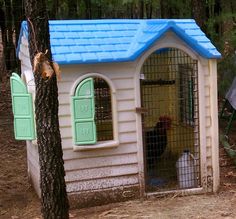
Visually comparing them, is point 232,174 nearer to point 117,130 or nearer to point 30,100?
point 117,130

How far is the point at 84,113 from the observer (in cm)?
506

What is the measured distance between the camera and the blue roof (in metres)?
5.11

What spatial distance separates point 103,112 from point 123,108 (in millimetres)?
401

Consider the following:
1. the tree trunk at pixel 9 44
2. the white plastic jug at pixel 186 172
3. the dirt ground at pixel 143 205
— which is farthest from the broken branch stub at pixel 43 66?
the tree trunk at pixel 9 44

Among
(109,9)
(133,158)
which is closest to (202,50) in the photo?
(133,158)

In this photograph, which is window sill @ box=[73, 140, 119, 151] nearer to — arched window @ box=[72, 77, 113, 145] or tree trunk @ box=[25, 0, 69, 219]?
arched window @ box=[72, 77, 113, 145]

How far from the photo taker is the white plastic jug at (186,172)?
18.7 ft

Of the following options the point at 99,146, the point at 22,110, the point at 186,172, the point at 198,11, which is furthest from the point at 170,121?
the point at 198,11

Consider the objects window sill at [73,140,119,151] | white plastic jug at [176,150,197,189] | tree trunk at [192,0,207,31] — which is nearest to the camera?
window sill at [73,140,119,151]

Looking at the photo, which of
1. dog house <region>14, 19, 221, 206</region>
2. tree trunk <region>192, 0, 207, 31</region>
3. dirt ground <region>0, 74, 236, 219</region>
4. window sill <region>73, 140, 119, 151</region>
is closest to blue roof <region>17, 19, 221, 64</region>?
dog house <region>14, 19, 221, 206</region>

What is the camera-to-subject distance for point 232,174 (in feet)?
20.9

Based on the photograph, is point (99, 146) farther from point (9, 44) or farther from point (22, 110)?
point (9, 44)

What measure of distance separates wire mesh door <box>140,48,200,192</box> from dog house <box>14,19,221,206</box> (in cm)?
1

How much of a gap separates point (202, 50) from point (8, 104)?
5.57m
